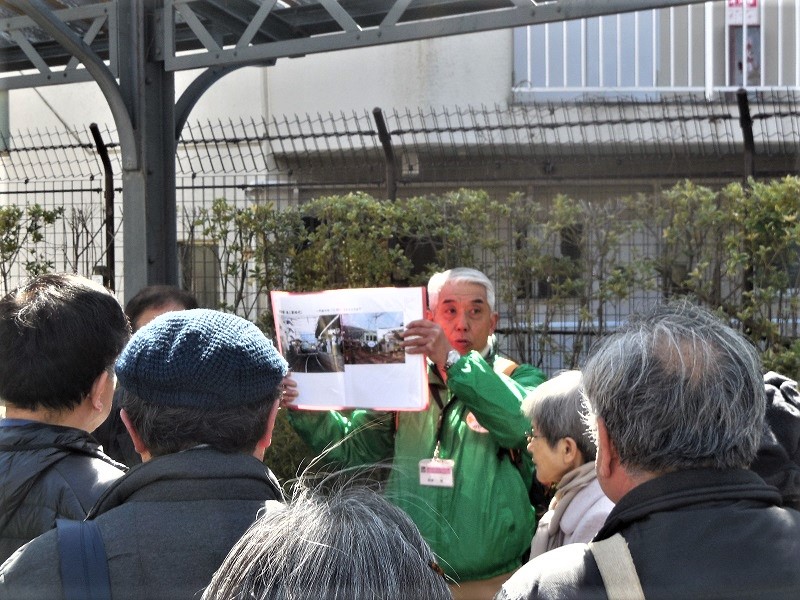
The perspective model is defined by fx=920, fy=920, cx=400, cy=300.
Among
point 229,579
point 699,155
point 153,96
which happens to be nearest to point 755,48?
point 699,155

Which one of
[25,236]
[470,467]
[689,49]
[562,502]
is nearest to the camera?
[562,502]

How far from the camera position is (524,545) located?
3.28 metres

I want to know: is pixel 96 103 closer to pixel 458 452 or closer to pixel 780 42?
pixel 780 42

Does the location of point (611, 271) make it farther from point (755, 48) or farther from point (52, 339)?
point (755, 48)

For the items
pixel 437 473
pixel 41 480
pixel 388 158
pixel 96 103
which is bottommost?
pixel 437 473

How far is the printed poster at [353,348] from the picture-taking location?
130 inches

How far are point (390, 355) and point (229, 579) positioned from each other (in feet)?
6.49

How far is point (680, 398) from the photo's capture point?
5.56 ft

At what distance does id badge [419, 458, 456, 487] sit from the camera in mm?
3298

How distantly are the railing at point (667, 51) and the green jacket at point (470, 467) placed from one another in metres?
8.28

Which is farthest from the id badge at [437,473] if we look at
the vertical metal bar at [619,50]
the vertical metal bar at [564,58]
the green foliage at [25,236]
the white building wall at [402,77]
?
the vertical metal bar at [619,50]

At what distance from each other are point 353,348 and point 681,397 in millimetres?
1809

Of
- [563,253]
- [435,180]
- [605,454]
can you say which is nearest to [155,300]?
[605,454]

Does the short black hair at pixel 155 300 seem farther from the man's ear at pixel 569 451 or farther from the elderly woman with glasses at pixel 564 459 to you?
the man's ear at pixel 569 451
